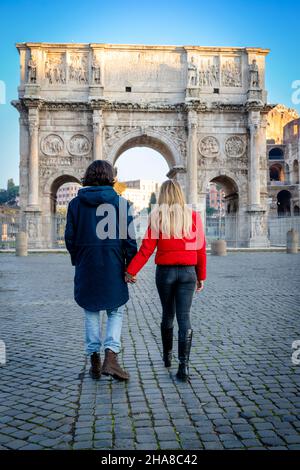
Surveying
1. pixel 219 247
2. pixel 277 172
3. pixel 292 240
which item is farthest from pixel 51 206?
pixel 277 172

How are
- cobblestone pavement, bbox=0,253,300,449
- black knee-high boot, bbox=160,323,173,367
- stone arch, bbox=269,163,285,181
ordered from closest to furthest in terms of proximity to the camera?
cobblestone pavement, bbox=0,253,300,449, black knee-high boot, bbox=160,323,173,367, stone arch, bbox=269,163,285,181

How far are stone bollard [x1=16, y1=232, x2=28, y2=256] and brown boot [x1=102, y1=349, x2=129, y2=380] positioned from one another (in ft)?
58.7

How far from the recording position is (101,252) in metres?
3.60

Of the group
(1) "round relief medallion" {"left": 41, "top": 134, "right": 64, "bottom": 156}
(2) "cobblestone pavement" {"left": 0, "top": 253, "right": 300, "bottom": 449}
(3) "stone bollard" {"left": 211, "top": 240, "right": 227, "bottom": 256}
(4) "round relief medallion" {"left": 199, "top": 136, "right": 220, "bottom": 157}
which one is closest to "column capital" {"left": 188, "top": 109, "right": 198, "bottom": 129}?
(4) "round relief medallion" {"left": 199, "top": 136, "right": 220, "bottom": 157}

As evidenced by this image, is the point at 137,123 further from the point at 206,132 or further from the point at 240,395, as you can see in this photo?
the point at 240,395

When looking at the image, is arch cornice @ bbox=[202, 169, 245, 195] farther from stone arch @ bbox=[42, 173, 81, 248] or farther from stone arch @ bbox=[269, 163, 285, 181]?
stone arch @ bbox=[269, 163, 285, 181]

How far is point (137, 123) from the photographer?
26344 millimetres

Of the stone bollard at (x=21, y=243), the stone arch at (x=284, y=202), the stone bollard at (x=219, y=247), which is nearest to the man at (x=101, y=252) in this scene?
the stone bollard at (x=219, y=247)

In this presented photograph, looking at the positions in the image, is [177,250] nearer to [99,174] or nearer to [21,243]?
[99,174]

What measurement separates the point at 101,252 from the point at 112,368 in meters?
0.97

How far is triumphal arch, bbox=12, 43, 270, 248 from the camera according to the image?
25.8 meters

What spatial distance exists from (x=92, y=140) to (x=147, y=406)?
24.2 meters
